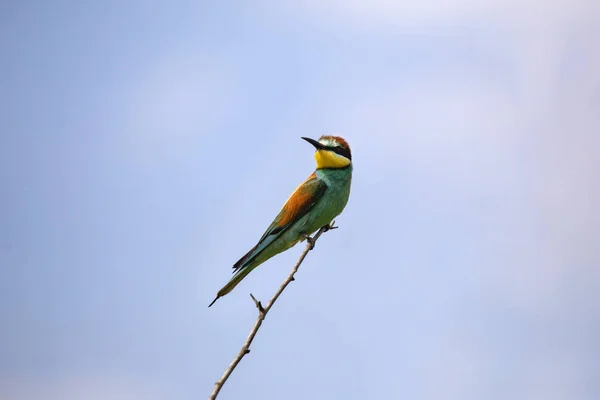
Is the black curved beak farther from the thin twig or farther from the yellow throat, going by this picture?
the thin twig

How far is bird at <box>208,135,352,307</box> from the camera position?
17.3 ft

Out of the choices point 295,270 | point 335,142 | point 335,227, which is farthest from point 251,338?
point 335,142

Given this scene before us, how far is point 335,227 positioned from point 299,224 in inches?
29.8

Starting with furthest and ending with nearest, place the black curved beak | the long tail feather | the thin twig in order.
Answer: the black curved beak → the long tail feather → the thin twig

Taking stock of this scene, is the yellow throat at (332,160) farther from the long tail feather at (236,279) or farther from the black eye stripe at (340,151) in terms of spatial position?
the long tail feather at (236,279)

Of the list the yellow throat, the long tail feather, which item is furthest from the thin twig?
the yellow throat

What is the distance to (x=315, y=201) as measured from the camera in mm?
5344

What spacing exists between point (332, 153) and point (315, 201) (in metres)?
0.41

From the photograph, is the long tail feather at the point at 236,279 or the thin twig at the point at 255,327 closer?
the thin twig at the point at 255,327

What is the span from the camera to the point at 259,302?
3031 millimetres

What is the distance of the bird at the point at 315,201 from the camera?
5.28 meters

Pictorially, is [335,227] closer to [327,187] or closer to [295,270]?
[327,187]

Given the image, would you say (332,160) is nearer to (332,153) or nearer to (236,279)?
(332,153)

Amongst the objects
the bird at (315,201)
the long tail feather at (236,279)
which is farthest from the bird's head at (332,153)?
the long tail feather at (236,279)
